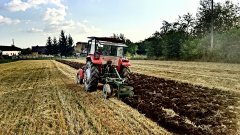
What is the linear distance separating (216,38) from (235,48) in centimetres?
588

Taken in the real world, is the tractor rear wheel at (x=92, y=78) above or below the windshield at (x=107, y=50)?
below

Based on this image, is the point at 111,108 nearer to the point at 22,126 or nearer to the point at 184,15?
the point at 22,126

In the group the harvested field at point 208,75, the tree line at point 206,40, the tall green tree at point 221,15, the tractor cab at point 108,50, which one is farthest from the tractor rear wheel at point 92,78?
the tall green tree at point 221,15

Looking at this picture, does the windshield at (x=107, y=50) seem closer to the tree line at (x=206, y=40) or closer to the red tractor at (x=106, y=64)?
the red tractor at (x=106, y=64)

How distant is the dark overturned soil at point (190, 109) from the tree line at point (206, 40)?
2468cm

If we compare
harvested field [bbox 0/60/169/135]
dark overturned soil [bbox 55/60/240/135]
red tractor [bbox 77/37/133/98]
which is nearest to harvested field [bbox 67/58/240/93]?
dark overturned soil [bbox 55/60/240/135]

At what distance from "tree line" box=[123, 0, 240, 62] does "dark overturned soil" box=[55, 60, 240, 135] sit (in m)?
24.7

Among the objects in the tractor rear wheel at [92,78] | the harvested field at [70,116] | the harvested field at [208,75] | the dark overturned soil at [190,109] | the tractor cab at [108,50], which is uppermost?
the tractor cab at [108,50]

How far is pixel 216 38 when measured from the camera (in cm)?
4184

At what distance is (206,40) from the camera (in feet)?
145

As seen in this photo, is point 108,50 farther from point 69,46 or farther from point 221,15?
point 69,46

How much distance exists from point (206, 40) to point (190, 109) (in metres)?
36.5

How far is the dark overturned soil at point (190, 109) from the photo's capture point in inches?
301

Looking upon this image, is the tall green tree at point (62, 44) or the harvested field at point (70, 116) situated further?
the tall green tree at point (62, 44)
